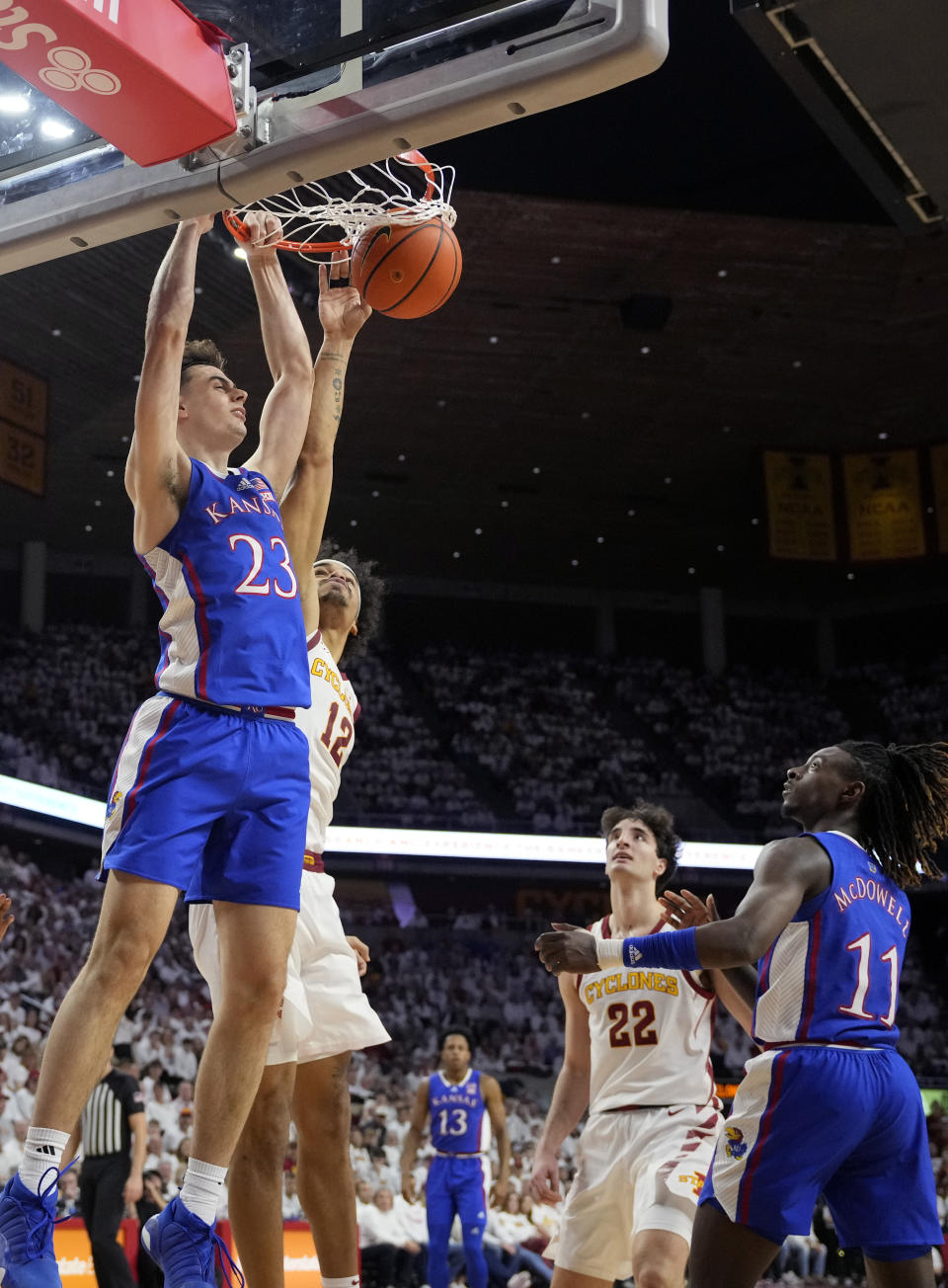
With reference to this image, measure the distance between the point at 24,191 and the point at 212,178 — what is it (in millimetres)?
572

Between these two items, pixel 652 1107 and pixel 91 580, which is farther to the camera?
pixel 91 580

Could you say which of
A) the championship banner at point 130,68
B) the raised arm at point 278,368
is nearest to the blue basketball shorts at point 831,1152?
the raised arm at point 278,368

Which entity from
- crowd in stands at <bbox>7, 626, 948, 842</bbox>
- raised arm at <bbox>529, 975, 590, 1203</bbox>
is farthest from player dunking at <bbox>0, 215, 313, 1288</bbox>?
crowd in stands at <bbox>7, 626, 948, 842</bbox>

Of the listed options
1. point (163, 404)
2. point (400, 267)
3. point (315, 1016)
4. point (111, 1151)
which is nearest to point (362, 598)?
point (400, 267)

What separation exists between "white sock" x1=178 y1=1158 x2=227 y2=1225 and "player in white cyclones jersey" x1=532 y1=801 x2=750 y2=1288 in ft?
6.54

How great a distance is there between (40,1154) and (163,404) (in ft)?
5.83

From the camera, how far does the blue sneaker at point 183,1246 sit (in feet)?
9.53

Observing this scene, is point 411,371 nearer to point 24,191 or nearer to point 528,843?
point 528,843

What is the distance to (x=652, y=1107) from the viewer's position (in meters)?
5.09

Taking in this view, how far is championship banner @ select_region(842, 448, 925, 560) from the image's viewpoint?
19.7 metres

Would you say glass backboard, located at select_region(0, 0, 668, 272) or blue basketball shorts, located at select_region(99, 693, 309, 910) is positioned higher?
glass backboard, located at select_region(0, 0, 668, 272)

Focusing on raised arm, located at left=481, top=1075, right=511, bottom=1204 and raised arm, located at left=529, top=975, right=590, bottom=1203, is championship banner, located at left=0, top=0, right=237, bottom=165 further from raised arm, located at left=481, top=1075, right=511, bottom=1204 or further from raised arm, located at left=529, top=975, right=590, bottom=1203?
raised arm, located at left=481, top=1075, right=511, bottom=1204

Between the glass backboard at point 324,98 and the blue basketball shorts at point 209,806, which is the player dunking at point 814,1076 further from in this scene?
the glass backboard at point 324,98

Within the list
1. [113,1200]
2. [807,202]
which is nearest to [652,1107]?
[113,1200]
